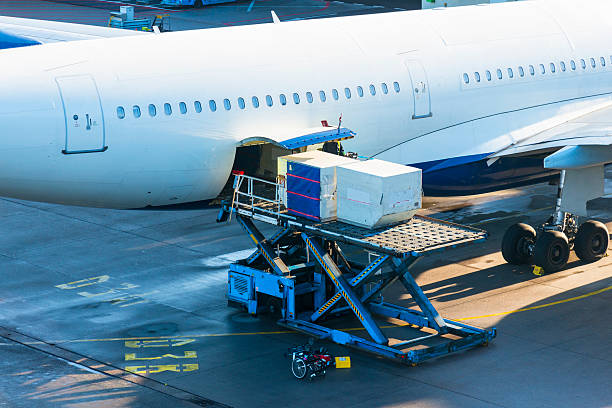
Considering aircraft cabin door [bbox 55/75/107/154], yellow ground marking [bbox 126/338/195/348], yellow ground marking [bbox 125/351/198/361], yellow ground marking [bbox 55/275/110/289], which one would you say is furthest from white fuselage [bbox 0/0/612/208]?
yellow ground marking [bbox 125/351/198/361]

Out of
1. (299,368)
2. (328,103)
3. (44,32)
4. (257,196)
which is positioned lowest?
(299,368)

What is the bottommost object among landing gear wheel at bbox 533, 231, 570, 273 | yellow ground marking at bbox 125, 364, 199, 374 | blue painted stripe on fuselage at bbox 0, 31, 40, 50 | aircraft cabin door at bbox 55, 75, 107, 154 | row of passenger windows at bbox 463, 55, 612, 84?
yellow ground marking at bbox 125, 364, 199, 374

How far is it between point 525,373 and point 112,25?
38.4 m

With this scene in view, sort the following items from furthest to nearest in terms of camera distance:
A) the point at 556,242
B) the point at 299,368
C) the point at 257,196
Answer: the point at 556,242, the point at 257,196, the point at 299,368

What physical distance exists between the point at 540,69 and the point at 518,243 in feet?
16.3

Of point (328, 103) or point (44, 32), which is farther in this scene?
point (44, 32)

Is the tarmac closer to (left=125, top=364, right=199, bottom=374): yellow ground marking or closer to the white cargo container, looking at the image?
(left=125, top=364, right=199, bottom=374): yellow ground marking

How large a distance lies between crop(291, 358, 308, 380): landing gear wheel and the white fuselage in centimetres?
573

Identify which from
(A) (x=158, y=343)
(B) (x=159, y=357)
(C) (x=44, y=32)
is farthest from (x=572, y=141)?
(C) (x=44, y=32)

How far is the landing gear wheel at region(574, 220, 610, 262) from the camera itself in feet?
92.0

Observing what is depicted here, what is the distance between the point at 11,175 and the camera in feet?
76.2

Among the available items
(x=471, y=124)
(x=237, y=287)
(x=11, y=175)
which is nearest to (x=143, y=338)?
(x=237, y=287)

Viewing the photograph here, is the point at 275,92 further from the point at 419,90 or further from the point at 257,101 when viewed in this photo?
the point at 419,90

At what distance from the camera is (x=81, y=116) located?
76.3 feet
